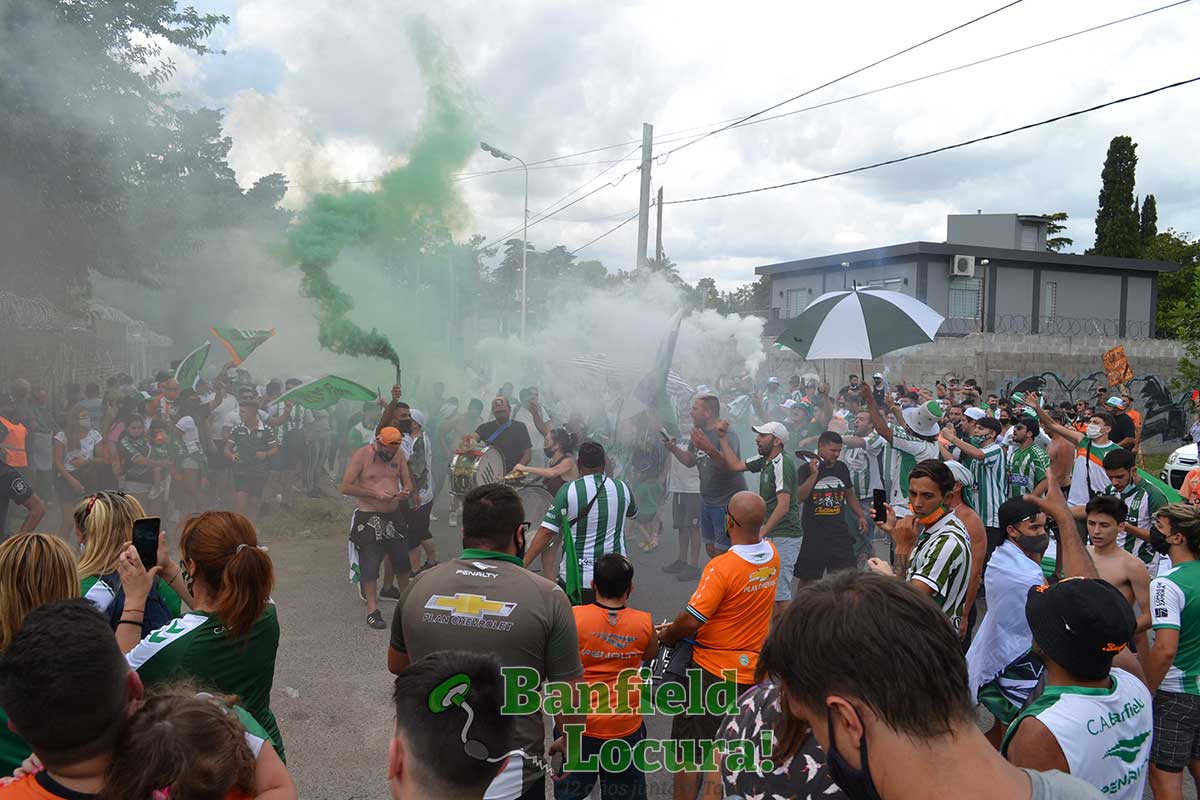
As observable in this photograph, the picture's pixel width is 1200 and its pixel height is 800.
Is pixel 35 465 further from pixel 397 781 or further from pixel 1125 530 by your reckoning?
pixel 1125 530

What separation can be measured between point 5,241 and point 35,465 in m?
6.54

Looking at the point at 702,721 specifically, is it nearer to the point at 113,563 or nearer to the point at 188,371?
the point at 113,563

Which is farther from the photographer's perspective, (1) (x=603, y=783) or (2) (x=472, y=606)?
(1) (x=603, y=783)

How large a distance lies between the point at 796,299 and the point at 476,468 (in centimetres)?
2797

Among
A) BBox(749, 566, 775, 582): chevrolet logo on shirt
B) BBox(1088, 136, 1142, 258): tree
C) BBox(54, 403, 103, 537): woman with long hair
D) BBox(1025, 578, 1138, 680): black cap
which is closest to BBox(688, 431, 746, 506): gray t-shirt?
BBox(749, 566, 775, 582): chevrolet logo on shirt

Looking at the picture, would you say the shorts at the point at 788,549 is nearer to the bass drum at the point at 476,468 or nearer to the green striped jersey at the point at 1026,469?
the green striped jersey at the point at 1026,469

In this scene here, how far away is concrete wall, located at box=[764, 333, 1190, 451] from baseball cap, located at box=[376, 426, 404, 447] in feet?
58.1

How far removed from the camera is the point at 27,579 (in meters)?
2.63

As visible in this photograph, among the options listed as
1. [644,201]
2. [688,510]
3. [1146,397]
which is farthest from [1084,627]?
[1146,397]

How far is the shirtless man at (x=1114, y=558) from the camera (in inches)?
162

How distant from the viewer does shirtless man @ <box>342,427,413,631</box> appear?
23.9 feet

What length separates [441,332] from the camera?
26.2m

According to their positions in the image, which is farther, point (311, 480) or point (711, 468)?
point (311, 480)

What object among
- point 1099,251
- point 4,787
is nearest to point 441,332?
point 4,787
